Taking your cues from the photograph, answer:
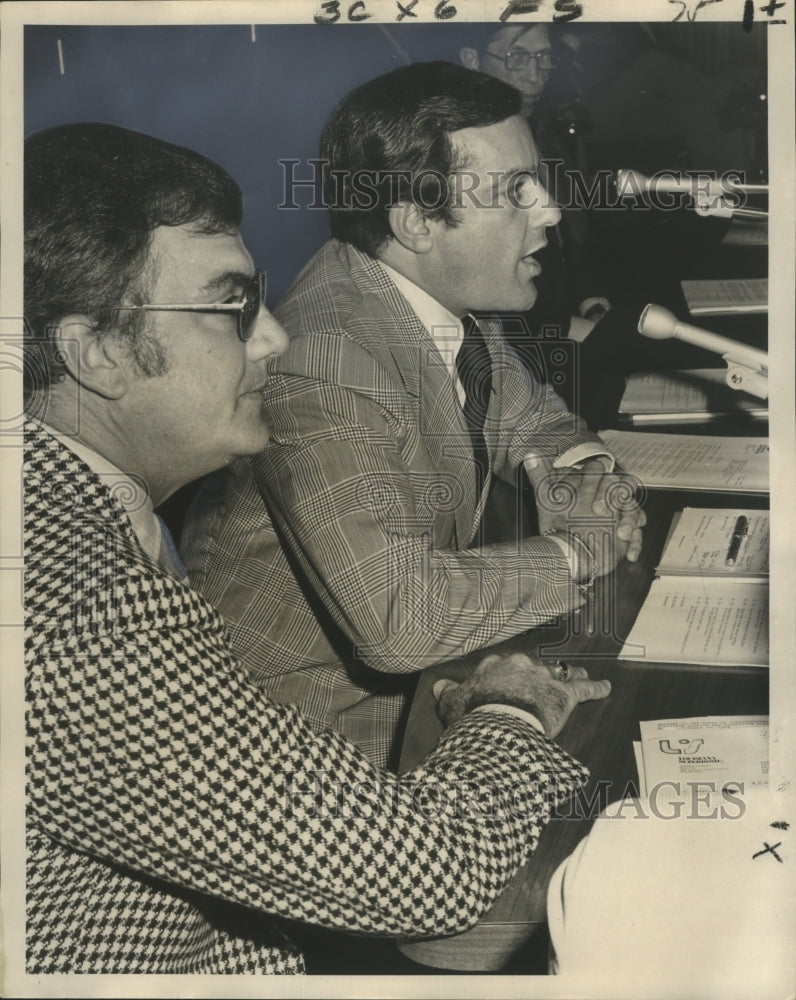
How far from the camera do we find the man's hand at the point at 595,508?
1.41 m

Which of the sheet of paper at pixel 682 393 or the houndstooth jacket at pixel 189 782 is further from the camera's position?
the sheet of paper at pixel 682 393

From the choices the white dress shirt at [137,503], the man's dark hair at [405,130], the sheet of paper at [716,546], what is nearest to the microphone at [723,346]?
the sheet of paper at [716,546]

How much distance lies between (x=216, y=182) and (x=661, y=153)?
1.96ft

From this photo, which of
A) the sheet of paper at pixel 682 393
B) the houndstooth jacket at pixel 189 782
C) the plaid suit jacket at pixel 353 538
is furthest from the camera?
the sheet of paper at pixel 682 393

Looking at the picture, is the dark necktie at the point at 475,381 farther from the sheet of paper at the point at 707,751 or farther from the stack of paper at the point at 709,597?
the sheet of paper at the point at 707,751

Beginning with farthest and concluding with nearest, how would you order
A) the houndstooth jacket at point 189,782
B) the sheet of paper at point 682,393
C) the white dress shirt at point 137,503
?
the sheet of paper at point 682,393
the white dress shirt at point 137,503
the houndstooth jacket at point 189,782

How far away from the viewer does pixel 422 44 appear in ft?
4.40

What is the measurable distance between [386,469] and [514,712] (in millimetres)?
344

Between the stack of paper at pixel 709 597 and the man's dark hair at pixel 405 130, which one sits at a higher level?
the man's dark hair at pixel 405 130

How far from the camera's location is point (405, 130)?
4.41 feet

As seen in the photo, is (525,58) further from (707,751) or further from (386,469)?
(707,751)

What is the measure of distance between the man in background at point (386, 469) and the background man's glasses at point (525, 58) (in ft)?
0.11

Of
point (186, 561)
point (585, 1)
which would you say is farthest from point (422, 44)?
point (186, 561)

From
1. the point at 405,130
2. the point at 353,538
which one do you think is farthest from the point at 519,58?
the point at 353,538
